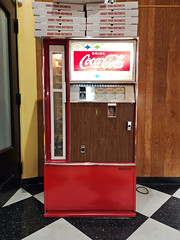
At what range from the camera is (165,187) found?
267cm

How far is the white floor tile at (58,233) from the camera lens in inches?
64.9

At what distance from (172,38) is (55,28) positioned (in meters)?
1.73

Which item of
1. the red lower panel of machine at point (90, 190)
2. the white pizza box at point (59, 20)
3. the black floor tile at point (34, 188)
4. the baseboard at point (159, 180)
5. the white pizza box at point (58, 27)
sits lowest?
the black floor tile at point (34, 188)

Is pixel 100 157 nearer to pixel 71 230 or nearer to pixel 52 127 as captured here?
pixel 52 127

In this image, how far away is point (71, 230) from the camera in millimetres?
1749

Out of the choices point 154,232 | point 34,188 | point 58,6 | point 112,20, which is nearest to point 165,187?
point 154,232

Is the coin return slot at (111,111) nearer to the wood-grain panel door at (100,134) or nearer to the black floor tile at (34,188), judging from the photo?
the wood-grain panel door at (100,134)

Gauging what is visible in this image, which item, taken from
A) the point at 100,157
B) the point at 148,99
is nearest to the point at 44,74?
the point at 100,157

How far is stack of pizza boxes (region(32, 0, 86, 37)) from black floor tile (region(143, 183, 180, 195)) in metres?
2.28

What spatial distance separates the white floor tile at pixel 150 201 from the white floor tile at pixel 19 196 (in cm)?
142

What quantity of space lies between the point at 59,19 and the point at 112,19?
20.8 inches

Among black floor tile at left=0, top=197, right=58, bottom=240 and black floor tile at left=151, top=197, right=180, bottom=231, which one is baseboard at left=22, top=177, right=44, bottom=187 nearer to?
black floor tile at left=0, top=197, right=58, bottom=240

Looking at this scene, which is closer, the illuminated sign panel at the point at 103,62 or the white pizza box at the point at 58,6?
the white pizza box at the point at 58,6

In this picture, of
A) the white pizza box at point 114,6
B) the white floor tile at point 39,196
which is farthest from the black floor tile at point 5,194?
the white pizza box at point 114,6
